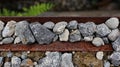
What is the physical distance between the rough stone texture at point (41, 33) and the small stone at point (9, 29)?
0.44ft

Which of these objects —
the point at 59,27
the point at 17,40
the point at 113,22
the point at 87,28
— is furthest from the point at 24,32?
the point at 113,22

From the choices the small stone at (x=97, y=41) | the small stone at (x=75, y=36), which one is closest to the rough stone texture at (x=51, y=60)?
the small stone at (x=75, y=36)

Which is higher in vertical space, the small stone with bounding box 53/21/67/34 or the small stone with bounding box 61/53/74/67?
the small stone with bounding box 53/21/67/34

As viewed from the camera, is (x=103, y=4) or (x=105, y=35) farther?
(x=103, y=4)

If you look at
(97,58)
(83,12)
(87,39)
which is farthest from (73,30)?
(83,12)

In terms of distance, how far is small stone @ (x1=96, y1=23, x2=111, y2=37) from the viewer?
6.11 ft

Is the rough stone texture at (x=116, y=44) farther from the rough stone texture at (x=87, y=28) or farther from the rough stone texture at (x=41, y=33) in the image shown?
the rough stone texture at (x=41, y=33)

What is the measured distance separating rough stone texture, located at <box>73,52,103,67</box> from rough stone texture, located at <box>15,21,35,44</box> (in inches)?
11.3

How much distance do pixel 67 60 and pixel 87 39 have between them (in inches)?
6.9

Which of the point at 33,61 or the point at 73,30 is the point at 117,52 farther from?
the point at 33,61

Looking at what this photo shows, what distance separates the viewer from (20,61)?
1.92 metres

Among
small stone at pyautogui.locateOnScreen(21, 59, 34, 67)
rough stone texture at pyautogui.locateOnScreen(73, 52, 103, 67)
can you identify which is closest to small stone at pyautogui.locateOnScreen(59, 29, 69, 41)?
rough stone texture at pyautogui.locateOnScreen(73, 52, 103, 67)

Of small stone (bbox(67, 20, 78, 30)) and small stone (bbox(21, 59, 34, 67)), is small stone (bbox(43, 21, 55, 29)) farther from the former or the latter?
small stone (bbox(21, 59, 34, 67))

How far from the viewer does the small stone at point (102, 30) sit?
6.11 ft
